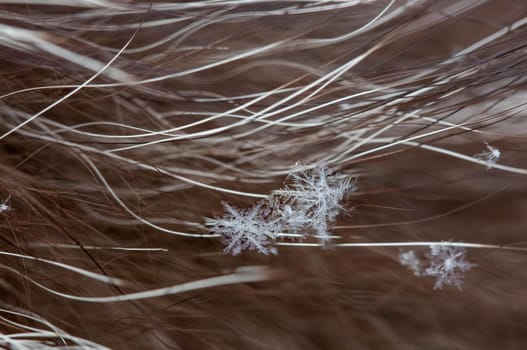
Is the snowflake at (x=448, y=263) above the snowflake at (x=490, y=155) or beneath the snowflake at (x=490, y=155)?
beneath

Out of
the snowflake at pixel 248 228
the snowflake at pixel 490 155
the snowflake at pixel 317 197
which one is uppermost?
the snowflake at pixel 490 155

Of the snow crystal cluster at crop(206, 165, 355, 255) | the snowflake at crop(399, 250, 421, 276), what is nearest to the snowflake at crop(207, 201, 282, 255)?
the snow crystal cluster at crop(206, 165, 355, 255)

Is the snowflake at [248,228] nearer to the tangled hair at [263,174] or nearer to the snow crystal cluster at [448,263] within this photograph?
the tangled hair at [263,174]

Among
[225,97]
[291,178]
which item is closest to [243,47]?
[225,97]

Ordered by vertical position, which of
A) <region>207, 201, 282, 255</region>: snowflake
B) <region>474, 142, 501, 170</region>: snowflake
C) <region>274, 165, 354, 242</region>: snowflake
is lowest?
<region>207, 201, 282, 255</region>: snowflake

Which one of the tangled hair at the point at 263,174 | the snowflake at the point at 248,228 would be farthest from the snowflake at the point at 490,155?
the snowflake at the point at 248,228

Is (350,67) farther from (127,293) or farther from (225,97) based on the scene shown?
(127,293)

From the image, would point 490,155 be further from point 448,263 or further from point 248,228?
point 248,228

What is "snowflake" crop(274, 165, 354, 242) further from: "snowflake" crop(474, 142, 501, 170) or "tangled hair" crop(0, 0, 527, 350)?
"snowflake" crop(474, 142, 501, 170)
